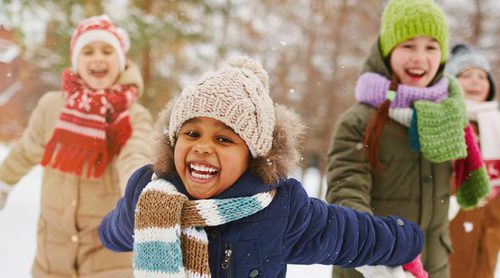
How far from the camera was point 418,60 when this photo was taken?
3.00 metres

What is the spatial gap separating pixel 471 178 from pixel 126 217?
193cm

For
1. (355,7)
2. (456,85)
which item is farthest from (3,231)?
(355,7)

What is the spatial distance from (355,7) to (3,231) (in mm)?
9204

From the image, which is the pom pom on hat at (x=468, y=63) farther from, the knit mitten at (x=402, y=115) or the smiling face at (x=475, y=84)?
the knit mitten at (x=402, y=115)

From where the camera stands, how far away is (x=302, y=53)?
1548 centimetres

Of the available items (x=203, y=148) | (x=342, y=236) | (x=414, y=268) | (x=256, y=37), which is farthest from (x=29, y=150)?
(x=256, y=37)

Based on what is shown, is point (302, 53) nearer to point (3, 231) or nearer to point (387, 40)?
point (3, 231)

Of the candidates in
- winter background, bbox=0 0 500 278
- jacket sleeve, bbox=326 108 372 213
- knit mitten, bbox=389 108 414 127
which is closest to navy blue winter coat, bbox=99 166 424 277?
jacket sleeve, bbox=326 108 372 213

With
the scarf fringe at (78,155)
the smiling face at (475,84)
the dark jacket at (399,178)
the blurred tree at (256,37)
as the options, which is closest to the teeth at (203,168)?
the dark jacket at (399,178)

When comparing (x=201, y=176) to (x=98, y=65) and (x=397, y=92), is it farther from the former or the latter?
(x=98, y=65)

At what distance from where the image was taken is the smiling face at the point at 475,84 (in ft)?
14.2

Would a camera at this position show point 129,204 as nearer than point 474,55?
Yes

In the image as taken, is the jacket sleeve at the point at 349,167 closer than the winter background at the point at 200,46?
Yes

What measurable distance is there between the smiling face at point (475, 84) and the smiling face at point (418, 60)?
1.46m
